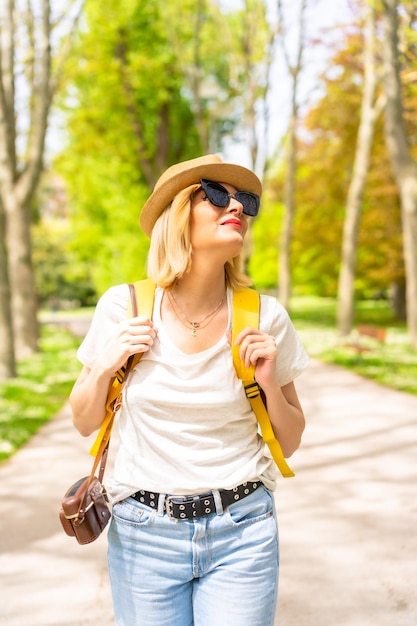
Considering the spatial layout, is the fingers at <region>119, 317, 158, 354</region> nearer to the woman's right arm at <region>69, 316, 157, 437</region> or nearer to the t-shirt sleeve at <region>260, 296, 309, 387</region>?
the woman's right arm at <region>69, 316, 157, 437</region>

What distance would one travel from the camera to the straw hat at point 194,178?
2.18m

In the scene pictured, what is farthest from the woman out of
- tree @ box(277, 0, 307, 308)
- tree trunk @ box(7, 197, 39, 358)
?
tree @ box(277, 0, 307, 308)

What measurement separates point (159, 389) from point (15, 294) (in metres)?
15.3

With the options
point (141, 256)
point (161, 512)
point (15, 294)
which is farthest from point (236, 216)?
point (141, 256)

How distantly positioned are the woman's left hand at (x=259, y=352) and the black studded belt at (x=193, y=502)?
1.01ft

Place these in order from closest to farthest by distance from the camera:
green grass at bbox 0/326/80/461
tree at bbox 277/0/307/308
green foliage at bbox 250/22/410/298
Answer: green grass at bbox 0/326/80/461
tree at bbox 277/0/307/308
green foliage at bbox 250/22/410/298

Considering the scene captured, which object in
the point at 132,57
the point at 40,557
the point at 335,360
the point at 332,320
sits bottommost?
the point at 332,320

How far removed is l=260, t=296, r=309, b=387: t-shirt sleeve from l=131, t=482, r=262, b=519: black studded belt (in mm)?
349

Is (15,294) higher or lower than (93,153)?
lower

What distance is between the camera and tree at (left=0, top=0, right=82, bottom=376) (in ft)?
45.1

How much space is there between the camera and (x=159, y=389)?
2.06 metres

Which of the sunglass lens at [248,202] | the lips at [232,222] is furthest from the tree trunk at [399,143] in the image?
the lips at [232,222]

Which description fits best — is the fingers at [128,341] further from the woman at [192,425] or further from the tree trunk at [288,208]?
the tree trunk at [288,208]

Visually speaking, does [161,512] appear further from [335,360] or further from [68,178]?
[68,178]
